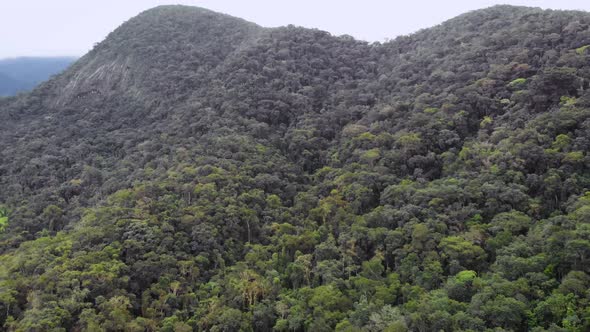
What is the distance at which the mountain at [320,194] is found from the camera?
85.5ft

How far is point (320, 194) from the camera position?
131 ft

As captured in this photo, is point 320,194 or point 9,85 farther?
point 9,85

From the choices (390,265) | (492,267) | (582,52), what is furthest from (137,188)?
(582,52)

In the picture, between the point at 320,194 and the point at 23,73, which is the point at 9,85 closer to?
the point at 23,73

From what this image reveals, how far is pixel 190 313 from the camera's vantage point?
94.9 feet

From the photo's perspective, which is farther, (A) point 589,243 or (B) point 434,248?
(B) point 434,248

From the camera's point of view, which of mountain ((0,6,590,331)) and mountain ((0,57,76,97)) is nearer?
mountain ((0,6,590,331))

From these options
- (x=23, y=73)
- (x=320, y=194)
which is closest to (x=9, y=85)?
(x=23, y=73)

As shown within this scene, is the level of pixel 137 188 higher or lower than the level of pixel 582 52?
lower

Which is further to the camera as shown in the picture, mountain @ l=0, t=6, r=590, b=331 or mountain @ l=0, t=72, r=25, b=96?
mountain @ l=0, t=72, r=25, b=96

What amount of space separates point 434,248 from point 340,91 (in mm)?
33343

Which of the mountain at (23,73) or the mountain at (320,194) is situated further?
the mountain at (23,73)

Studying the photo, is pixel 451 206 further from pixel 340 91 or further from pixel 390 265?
pixel 340 91

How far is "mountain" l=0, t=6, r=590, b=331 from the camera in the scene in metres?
26.0
